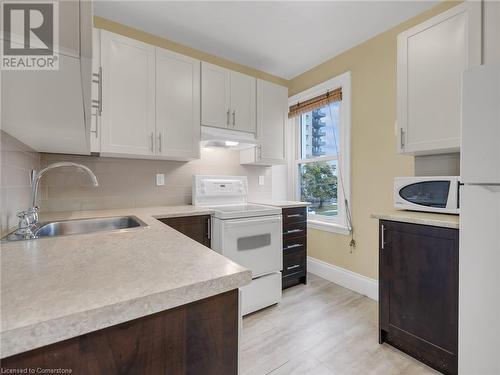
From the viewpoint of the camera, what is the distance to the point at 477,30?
1243mm

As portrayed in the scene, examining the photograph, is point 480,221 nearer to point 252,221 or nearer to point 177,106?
point 252,221

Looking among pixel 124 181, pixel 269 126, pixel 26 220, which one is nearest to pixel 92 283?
pixel 26 220

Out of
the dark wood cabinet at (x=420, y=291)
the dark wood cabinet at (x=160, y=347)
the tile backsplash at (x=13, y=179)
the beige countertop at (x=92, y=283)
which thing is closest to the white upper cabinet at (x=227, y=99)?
Answer: the tile backsplash at (x=13, y=179)

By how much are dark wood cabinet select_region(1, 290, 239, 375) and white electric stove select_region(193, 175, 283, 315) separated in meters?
1.39

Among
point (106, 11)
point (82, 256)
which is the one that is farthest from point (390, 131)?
point (106, 11)

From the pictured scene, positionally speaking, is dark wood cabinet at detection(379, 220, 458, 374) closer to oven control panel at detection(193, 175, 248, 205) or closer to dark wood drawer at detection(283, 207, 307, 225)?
dark wood drawer at detection(283, 207, 307, 225)

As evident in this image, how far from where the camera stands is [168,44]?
2.52m

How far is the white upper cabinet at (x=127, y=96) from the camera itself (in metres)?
1.92

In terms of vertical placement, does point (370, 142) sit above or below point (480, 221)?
above

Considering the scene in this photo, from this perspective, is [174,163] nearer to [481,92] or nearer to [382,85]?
[382,85]

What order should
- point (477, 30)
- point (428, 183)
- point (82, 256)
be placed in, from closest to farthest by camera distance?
point (82, 256) → point (477, 30) → point (428, 183)

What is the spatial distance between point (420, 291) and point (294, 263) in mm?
1299

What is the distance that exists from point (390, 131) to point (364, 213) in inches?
33.0

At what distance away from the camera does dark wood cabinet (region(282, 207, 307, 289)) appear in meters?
2.57
